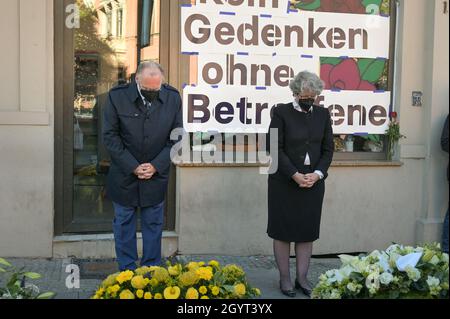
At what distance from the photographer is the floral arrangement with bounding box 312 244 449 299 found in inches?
99.0

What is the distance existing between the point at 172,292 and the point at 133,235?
206cm

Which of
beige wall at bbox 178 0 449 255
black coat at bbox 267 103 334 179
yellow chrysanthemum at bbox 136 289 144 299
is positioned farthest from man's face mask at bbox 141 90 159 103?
yellow chrysanthemum at bbox 136 289 144 299

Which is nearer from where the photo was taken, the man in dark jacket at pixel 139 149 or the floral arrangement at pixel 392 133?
the man in dark jacket at pixel 139 149

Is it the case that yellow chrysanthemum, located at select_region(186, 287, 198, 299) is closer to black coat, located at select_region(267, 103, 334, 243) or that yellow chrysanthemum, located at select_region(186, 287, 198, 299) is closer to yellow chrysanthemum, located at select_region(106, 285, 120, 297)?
yellow chrysanthemum, located at select_region(106, 285, 120, 297)

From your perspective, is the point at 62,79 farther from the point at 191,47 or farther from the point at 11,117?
the point at 191,47

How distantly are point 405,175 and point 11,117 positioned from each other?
425 cm

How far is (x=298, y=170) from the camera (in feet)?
15.4

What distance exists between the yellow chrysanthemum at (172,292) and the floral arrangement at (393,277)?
0.70 m

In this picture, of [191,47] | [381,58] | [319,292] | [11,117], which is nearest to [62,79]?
[11,117]

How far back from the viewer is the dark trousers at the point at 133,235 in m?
4.57

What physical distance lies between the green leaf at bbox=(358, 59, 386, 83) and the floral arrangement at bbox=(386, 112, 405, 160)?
46cm

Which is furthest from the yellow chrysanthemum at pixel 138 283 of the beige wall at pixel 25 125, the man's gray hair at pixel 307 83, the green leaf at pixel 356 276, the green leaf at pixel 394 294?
the beige wall at pixel 25 125

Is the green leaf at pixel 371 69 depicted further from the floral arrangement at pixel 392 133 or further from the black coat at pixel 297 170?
the black coat at pixel 297 170

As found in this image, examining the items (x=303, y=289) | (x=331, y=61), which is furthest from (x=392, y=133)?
(x=303, y=289)
